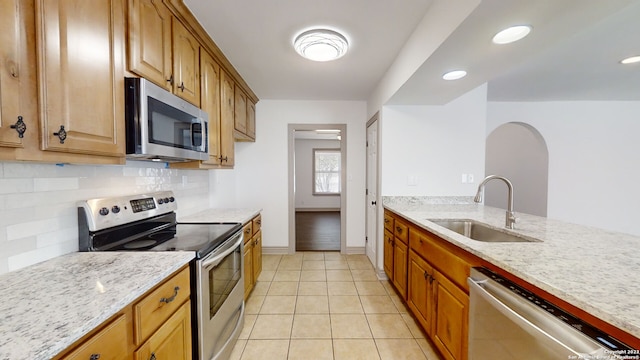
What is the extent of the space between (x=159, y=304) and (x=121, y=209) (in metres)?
0.74

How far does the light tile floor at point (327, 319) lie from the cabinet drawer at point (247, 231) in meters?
0.69

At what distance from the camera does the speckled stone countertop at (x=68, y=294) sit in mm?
593

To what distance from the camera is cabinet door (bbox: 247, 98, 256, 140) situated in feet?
10.9

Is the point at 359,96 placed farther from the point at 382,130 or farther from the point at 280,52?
the point at 280,52

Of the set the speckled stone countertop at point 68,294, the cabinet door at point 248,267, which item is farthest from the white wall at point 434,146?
the speckled stone countertop at point 68,294

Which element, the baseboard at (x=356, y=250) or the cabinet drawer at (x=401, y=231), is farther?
→ the baseboard at (x=356, y=250)

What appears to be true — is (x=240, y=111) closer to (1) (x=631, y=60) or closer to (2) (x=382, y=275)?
(2) (x=382, y=275)

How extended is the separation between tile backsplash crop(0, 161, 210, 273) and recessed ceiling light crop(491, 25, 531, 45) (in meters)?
2.51

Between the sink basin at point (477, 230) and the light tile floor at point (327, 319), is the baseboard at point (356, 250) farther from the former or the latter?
the sink basin at point (477, 230)

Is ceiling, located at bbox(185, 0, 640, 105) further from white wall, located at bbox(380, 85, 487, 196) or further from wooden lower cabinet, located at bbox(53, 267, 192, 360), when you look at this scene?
wooden lower cabinet, located at bbox(53, 267, 192, 360)

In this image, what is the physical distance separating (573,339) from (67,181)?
2.20m

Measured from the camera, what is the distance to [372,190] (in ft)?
11.0

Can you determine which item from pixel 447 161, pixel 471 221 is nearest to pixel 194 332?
pixel 471 221

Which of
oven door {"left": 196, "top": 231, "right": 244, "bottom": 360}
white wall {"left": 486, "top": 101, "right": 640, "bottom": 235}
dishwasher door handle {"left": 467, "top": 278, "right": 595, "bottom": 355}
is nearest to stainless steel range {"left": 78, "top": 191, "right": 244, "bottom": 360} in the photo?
oven door {"left": 196, "top": 231, "right": 244, "bottom": 360}
